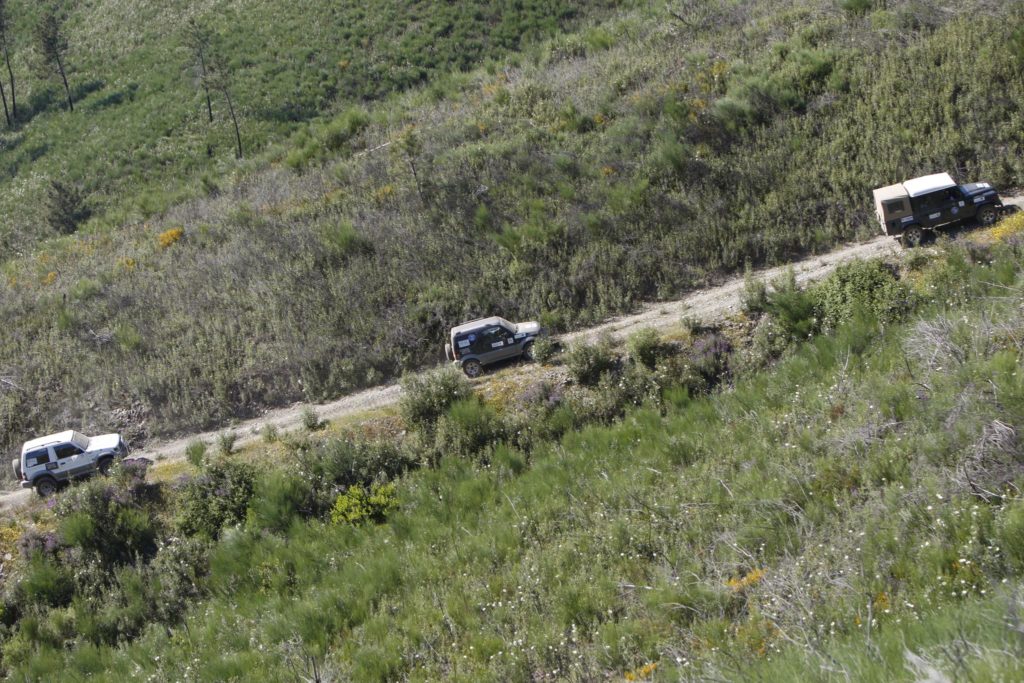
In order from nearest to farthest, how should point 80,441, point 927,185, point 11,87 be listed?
point 80,441 → point 927,185 → point 11,87

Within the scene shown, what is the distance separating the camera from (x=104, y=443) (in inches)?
720

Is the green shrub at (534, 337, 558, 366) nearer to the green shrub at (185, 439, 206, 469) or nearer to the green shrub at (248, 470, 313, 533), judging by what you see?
the green shrub at (248, 470, 313, 533)

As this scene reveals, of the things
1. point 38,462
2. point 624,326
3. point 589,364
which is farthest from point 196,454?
point 624,326

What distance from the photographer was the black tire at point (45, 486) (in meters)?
17.5

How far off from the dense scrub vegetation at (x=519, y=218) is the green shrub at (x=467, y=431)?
5.63 meters

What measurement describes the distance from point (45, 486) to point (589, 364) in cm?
1259

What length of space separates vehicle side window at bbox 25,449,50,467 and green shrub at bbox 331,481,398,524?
26.0 ft

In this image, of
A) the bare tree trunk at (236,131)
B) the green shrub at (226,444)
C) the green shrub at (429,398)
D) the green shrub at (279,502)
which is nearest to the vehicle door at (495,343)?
the green shrub at (429,398)

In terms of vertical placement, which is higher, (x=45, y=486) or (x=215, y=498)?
(x=215, y=498)

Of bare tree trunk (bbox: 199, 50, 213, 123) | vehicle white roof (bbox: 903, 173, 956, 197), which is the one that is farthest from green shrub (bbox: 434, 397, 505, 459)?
bare tree trunk (bbox: 199, 50, 213, 123)

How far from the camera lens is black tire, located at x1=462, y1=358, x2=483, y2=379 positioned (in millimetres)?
18656

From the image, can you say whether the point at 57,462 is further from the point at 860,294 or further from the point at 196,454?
the point at 860,294

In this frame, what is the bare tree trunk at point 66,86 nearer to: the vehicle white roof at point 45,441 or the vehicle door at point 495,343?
the vehicle white roof at point 45,441

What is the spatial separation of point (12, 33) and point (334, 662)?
54.2 m
